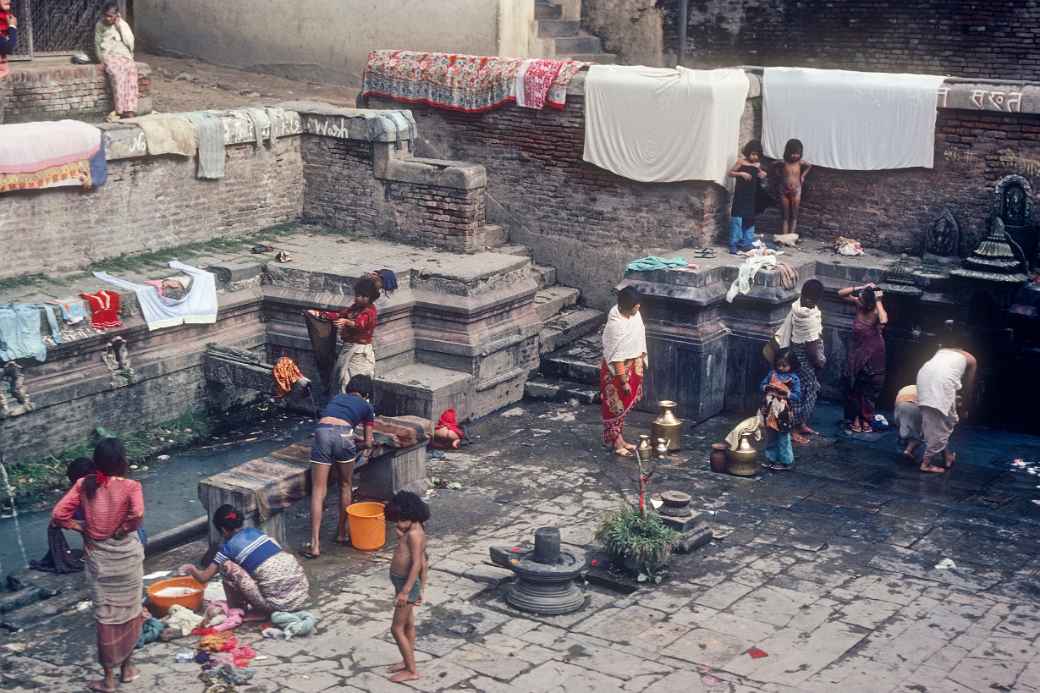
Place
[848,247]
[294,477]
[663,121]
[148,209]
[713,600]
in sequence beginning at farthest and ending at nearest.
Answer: [663,121] → [848,247] → [148,209] → [294,477] → [713,600]

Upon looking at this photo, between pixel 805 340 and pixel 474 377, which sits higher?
pixel 805 340

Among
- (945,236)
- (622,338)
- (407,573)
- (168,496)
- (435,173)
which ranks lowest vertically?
(168,496)

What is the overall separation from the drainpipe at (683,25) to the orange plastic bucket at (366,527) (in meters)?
13.0

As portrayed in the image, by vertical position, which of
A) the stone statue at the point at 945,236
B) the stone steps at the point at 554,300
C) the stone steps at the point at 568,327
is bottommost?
the stone steps at the point at 568,327

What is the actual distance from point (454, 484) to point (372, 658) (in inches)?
139

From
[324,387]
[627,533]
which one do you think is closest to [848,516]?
[627,533]

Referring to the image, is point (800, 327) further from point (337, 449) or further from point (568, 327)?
point (337, 449)

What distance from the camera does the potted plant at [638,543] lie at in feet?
33.1

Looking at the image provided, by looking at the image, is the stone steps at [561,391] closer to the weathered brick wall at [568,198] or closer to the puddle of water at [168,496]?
the weathered brick wall at [568,198]

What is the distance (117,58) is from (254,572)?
8.90 meters

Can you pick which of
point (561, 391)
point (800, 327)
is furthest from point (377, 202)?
point (800, 327)

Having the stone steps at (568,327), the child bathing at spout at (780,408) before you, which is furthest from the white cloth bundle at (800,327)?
the stone steps at (568,327)

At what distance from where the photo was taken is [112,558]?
8.60 meters

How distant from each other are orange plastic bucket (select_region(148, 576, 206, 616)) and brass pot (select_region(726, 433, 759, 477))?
4938 mm
